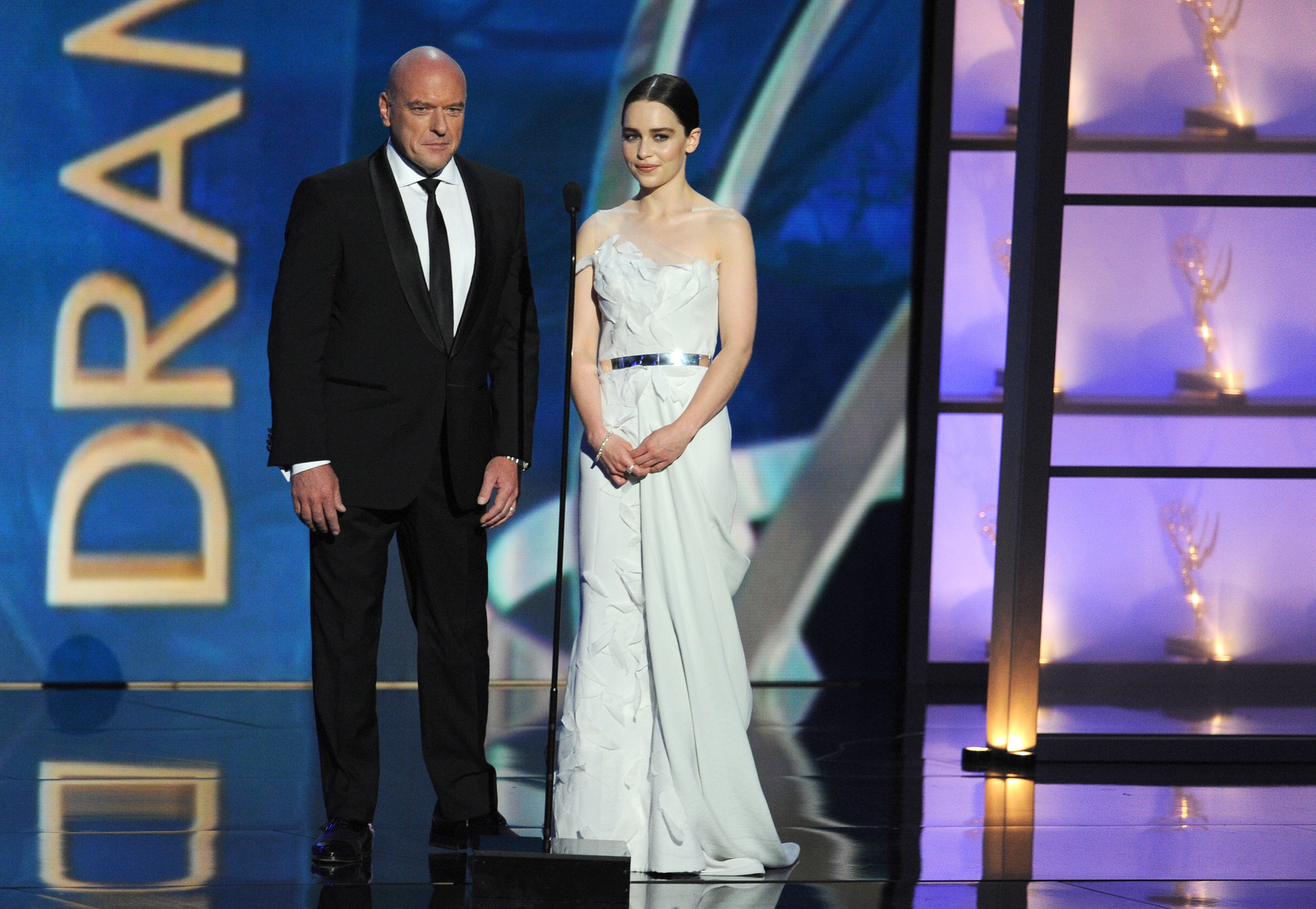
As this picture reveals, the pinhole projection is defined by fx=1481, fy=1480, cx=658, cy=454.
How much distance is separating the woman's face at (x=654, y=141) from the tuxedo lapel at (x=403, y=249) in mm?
497

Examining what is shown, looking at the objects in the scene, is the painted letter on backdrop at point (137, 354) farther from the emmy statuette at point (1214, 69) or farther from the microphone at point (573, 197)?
the emmy statuette at point (1214, 69)

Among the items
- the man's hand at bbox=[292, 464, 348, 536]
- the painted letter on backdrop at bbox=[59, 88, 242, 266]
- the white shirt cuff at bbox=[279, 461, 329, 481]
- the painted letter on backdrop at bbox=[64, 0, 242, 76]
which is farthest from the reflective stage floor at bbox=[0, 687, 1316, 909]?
the painted letter on backdrop at bbox=[64, 0, 242, 76]

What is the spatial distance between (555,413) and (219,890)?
3114mm

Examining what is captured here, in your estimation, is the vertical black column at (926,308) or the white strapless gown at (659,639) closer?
the white strapless gown at (659,639)

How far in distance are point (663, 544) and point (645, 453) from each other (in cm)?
21

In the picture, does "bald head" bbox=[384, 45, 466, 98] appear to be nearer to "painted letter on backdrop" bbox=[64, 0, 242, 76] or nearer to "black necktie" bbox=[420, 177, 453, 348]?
"black necktie" bbox=[420, 177, 453, 348]

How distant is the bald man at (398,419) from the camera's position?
3.09 meters

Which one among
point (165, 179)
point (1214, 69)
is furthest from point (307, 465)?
point (1214, 69)

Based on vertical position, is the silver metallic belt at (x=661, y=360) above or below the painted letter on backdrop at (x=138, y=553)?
above

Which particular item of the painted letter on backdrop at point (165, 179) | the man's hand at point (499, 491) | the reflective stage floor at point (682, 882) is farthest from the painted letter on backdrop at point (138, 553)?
the man's hand at point (499, 491)

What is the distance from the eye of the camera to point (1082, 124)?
444cm

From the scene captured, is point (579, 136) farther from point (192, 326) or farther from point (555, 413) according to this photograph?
point (192, 326)

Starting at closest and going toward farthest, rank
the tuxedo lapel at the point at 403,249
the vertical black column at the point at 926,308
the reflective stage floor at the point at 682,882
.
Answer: the reflective stage floor at the point at 682,882
the tuxedo lapel at the point at 403,249
the vertical black column at the point at 926,308

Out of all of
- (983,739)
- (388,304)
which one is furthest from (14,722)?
(983,739)
